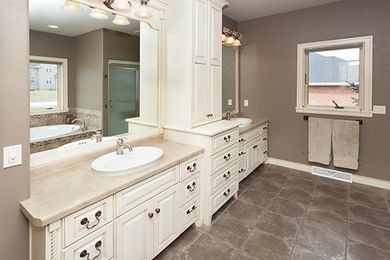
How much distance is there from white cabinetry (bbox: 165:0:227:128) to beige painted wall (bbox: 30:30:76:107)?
1.00 metres

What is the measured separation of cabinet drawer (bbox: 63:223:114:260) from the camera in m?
1.24

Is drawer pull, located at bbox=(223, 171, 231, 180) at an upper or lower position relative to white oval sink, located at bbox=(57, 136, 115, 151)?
lower

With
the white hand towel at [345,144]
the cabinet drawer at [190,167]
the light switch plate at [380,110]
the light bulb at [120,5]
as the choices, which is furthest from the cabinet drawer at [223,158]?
the light switch plate at [380,110]

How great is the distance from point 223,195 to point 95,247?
61.9 inches

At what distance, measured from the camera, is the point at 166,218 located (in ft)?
6.21

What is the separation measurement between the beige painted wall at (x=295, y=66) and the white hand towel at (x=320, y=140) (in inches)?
5.8

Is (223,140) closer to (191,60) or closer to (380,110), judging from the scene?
(191,60)

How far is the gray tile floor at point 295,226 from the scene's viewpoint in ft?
6.57

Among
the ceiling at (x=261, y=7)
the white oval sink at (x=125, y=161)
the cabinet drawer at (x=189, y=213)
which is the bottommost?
the cabinet drawer at (x=189, y=213)

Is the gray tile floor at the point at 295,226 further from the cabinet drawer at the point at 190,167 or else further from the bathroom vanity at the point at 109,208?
the cabinet drawer at the point at 190,167

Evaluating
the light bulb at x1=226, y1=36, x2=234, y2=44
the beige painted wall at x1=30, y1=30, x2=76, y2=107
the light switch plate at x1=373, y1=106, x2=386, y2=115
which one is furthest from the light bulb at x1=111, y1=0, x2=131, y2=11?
the light switch plate at x1=373, y1=106, x2=386, y2=115

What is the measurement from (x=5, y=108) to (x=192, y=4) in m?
1.90

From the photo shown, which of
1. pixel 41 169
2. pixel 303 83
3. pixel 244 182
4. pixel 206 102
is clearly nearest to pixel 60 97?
pixel 41 169

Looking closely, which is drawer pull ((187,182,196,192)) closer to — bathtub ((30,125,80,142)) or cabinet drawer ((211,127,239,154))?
cabinet drawer ((211,127,239,154))
